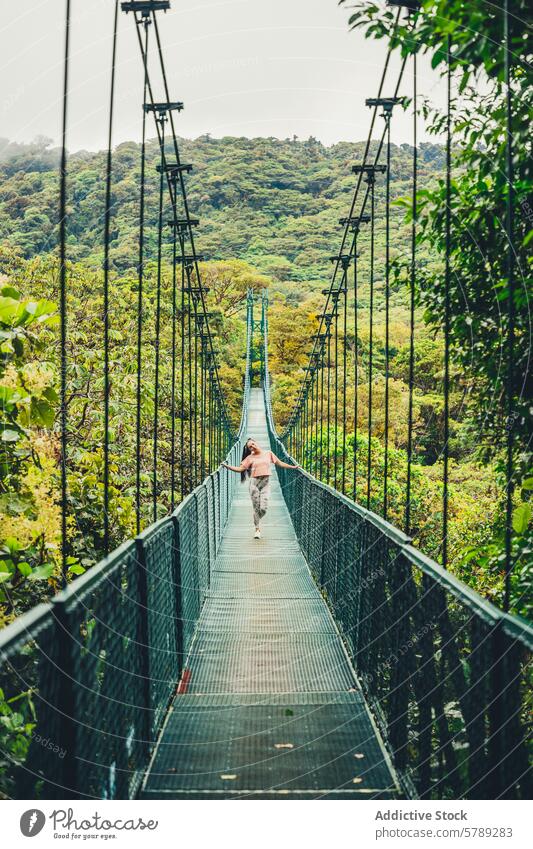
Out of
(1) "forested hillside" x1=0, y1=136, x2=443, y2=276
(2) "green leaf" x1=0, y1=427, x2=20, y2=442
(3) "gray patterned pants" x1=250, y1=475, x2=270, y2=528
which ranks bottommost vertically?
(3) "gray patterned pants" x1=250, y1=475, x2=270, y2=528

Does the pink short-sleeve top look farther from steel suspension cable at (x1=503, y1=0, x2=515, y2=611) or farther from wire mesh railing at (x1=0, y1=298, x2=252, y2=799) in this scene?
steel suspension cable at (x1=503, y1=0, x2=515, y2=611)

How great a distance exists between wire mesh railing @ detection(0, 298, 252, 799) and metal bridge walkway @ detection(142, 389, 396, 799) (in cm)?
15

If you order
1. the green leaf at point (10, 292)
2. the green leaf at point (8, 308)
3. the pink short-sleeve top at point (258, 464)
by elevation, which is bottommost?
the pink short-sleeve top at point (258, 464)

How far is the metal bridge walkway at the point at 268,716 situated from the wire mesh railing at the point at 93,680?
15cm

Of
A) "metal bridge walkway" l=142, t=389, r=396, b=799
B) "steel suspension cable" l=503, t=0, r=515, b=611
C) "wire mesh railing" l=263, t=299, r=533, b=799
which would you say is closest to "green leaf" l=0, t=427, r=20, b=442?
"metal bridge walkway" l=142, t=389, r=396, b=799

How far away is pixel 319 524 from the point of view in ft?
17.5

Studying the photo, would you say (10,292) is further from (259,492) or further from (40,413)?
(259,492)

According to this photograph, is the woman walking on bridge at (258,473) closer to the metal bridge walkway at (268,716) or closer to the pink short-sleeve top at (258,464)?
the pink short-sleeve top at (258,464)

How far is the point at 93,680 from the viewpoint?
5.33 feet

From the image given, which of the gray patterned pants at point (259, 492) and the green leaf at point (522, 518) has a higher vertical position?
the green leaf at point (522, 518)

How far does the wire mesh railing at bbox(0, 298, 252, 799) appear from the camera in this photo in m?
1.36

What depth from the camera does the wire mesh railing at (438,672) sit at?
1.43 m

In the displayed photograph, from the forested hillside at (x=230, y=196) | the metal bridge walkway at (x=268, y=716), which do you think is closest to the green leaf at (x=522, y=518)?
the metal bridge walkway at (x=268, y=716)
